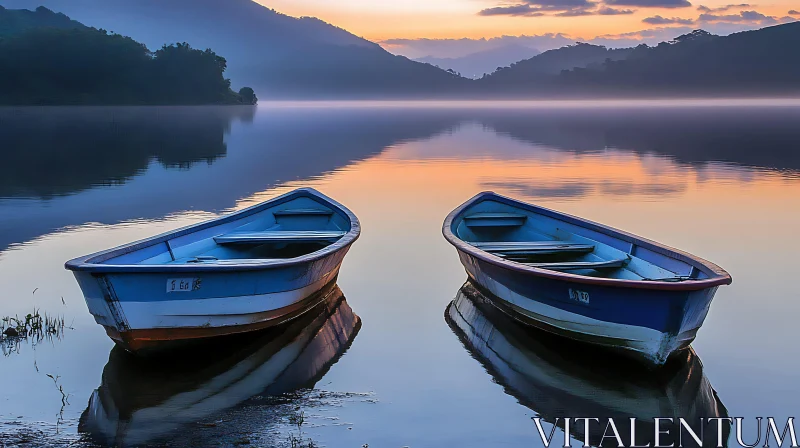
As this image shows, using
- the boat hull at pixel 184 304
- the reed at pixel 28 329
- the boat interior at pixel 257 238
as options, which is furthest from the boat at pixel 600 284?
the reed at pixel 28 329

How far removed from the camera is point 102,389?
360 inches

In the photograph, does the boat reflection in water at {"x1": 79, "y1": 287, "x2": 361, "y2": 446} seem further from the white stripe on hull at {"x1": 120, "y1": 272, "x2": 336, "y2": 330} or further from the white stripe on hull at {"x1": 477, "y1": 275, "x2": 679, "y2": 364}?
the white stripe on hull at {"x1": 477, "y1": 275, "x2": 679, "y2": 364}

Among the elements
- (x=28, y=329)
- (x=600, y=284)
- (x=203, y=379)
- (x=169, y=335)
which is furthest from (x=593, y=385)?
(x=28, y=329)

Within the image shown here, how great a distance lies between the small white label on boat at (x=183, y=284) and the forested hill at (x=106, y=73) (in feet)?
591

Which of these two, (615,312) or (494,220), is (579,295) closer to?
(615,312)

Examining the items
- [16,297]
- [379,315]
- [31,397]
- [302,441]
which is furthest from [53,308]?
[302,441]

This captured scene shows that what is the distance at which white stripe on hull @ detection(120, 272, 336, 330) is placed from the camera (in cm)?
928

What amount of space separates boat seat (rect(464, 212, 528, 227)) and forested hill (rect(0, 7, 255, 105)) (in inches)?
6950

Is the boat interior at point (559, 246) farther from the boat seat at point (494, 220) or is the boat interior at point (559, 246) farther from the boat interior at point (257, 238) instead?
the boat interior at point (257, 238)

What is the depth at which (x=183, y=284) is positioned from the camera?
9.37 meters

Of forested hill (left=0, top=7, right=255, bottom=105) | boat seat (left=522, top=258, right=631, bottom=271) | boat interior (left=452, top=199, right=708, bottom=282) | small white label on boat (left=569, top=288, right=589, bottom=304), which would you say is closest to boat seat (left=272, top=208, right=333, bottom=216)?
boat interior (left=452, top=199, right=708, bottom=282)

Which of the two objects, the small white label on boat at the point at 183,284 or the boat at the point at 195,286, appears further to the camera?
the small white label on boat at the point at 183,284

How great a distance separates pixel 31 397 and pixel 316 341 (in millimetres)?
3641

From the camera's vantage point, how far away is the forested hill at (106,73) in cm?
17925
